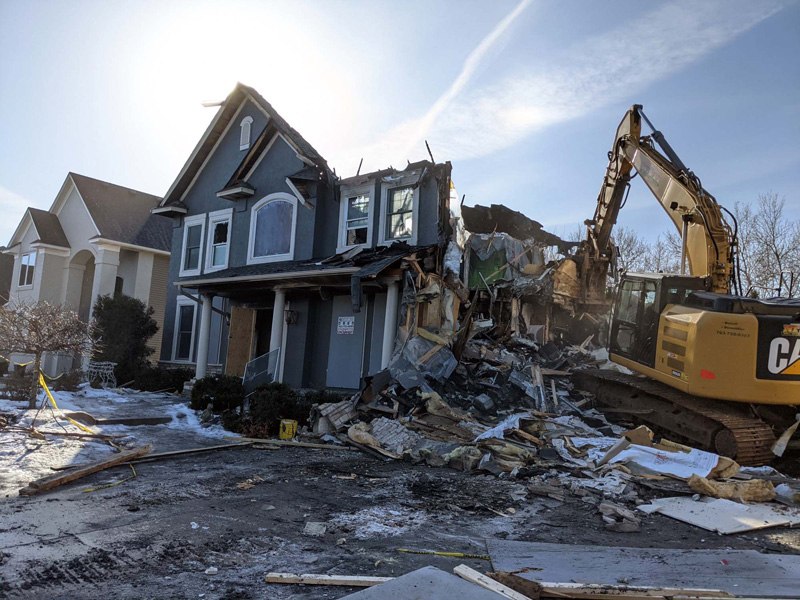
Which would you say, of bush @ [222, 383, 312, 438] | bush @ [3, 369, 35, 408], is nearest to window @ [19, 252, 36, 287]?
bush @ [3, 369, 35, 408]

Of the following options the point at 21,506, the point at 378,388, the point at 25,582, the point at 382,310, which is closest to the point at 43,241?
the point at 382,310

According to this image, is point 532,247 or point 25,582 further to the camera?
point 532,247

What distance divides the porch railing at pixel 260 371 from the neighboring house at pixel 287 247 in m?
0.25

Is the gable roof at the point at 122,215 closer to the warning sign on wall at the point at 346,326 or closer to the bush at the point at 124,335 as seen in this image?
the bush at the point at 124,335

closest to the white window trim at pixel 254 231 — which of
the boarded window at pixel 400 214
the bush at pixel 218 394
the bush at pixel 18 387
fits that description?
the boarded window at pixel 400 214

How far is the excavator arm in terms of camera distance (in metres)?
9.58

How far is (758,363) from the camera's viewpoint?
27.1ft

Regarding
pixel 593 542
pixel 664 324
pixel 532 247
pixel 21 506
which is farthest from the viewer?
pixel 532 247

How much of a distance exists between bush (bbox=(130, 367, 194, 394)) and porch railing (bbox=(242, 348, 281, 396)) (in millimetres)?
4214

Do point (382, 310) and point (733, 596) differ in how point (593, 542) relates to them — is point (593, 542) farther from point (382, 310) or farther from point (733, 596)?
point (382, 310)

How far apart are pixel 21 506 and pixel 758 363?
31.4ft

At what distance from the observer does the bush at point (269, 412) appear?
36.3ft

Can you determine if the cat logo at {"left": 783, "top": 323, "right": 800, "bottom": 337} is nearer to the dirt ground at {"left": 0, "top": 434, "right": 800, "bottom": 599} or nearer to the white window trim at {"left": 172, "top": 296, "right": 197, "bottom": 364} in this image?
the dirt ground at {"left": 0, "top": 434, "right": 800, "bottom": 599}

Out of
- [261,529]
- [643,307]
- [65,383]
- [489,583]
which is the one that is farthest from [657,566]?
[65,383]
